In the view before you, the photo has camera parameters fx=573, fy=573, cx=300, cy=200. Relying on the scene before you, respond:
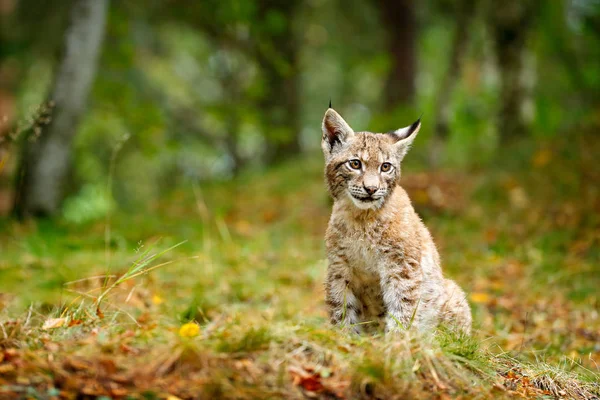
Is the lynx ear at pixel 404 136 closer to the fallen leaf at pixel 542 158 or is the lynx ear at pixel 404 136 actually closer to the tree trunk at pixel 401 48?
the fallen leaf at pixel 542 158

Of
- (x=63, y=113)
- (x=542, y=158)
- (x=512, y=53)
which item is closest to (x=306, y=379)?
(x=63, y=113)

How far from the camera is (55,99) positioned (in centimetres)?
973

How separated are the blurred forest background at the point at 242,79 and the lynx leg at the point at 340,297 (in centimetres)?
455

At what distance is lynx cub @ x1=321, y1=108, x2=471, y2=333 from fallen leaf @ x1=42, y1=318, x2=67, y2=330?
1922 millimetres

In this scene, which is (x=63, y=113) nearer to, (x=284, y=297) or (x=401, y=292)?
(x=284, y=297)

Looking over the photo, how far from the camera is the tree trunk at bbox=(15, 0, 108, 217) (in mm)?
9703

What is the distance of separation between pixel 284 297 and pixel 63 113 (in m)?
5.53

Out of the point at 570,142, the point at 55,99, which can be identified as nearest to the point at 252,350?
the point at 55,99

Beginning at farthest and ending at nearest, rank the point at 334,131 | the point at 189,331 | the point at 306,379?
1. the point at 334,131
2. the point at 189,331
3. the point at 306,379

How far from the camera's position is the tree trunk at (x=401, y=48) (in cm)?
1585

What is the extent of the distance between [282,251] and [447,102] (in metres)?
5.26

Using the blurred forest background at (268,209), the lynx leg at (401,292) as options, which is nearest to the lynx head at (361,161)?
the lynx leg at (401,292)

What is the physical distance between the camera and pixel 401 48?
1595cm

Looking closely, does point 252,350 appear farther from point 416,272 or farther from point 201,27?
point 201,27
